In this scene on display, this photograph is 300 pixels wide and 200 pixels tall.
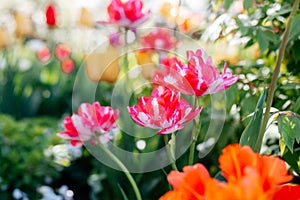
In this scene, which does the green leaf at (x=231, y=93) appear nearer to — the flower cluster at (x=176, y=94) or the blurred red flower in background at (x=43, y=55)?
the flower cluster at (x=176, y=94)

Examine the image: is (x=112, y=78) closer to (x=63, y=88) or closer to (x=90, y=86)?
(x=90, y=86)

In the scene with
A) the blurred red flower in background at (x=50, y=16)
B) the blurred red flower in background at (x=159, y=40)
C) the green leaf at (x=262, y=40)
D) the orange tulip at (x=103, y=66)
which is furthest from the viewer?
the blurred red flower in background at (x=50, y=16)

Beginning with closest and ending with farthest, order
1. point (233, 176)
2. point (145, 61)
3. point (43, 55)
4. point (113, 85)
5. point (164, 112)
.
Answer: point (233, 176), point (164, 112), point (145, 61), point (113, 85), point (43, 55)

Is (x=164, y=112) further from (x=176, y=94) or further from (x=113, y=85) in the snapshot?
(x=113, y=85)

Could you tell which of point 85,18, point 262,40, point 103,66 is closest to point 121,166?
point 262,40

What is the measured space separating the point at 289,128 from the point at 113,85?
1.78 meters

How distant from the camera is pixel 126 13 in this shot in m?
1.86

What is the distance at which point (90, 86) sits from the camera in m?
2.78

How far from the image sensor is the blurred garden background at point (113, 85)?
1729mm

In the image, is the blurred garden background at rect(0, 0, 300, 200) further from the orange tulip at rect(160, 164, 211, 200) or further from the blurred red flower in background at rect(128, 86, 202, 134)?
the orange tulip at rect(160, 164, 211, 200)

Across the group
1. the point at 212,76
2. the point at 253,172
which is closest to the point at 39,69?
the point at 212,76

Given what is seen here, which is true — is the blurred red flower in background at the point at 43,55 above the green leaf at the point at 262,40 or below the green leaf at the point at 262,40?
below

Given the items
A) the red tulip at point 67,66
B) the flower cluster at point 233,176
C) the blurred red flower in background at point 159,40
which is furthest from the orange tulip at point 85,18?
the flower cluster at point 233,176

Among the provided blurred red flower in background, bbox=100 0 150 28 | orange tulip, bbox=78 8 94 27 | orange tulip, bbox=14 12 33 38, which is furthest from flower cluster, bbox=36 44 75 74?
blurred red flower in background, bbox=100 0 150 28
